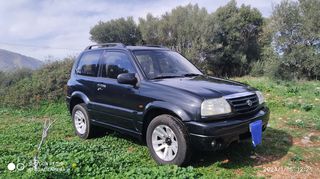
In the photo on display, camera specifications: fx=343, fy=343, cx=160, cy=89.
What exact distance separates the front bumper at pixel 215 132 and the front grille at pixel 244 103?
163mm

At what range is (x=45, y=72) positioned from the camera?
14.6 m

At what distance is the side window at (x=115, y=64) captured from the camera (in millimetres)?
5934

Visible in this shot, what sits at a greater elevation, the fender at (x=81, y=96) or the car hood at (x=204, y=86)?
the car hood at (x=204, y=86)

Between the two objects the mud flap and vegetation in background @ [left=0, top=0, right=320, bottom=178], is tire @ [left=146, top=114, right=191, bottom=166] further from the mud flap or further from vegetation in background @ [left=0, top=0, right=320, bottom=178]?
the mud flap

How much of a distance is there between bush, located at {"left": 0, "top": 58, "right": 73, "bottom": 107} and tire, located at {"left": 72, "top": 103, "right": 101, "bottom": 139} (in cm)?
590

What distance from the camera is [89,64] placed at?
6.98 m

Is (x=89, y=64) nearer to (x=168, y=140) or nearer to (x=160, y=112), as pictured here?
(x=160, y=112)

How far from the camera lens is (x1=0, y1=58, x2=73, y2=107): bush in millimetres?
13078

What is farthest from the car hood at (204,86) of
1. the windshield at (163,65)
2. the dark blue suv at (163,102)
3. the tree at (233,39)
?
the tree at (233,39)

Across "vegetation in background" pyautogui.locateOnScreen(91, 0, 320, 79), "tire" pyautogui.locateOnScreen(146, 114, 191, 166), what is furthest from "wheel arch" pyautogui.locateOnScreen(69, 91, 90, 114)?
"vegetation in background" pyautogui.locateOnScreen(91, 0, 320, 79)

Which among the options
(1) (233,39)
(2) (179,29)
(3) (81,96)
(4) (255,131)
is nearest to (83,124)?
(3) (81,96)

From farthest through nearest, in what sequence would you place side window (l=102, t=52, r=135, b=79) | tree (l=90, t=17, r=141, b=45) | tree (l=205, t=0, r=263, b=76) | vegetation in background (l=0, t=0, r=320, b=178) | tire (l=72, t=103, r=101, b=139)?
tree (l=90, t=17, r=141, b=45) → tree (l=205, t=0, r=263, b=76) → tire (l=72, t=103, r=101, b=139) → side window (l=102, t=52, r=135, b=79) → vegetation in background (l=0, t=0, r=320, b=178)

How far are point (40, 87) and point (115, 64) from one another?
27.4ft

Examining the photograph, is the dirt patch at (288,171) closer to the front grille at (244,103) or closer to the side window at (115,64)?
the front grille at (244,103)
